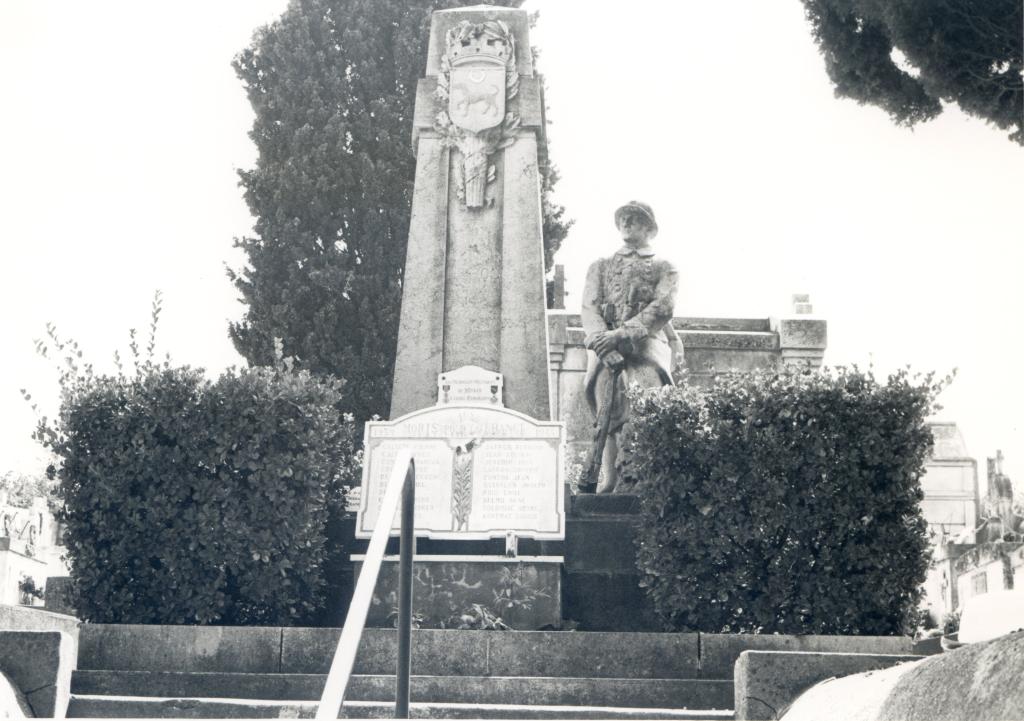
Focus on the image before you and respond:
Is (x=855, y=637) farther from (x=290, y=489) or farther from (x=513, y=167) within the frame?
(x=513, y=167)

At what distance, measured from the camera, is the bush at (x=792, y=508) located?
28.0ft

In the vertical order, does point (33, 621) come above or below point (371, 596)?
below

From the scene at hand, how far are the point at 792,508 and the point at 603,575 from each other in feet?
5.13

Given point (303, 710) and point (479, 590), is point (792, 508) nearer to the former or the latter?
point (479, 590)

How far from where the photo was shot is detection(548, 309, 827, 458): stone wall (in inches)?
838

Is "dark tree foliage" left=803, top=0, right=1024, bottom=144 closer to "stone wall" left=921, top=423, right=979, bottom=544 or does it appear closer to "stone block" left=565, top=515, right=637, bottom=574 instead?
"stone block" left=565, top=515, right=637, bottom=574

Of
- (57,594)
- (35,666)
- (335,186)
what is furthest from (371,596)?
(335,186)

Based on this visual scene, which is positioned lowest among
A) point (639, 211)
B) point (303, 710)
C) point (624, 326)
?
point (303, 710)

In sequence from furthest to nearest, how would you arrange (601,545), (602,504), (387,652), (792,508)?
(602,504) → (601,545) → (792,508) → (387,652)

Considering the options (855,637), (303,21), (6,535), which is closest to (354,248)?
(303,21)

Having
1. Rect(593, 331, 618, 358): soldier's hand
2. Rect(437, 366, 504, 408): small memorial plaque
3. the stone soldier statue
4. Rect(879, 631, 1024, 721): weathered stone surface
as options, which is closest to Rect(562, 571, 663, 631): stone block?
the stone soldier statue

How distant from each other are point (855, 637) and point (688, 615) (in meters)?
1.25

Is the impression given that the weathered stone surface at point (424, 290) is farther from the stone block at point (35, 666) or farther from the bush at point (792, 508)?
the stone block at point (35, 666)

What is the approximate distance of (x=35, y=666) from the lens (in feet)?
20.4
